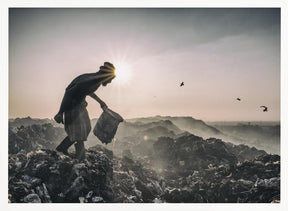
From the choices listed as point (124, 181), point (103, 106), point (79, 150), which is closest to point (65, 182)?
point (79, 150)

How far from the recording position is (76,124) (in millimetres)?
3289

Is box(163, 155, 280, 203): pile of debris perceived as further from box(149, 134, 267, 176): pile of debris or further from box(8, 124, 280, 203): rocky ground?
box(149, 134, 267, 176): pile of debris

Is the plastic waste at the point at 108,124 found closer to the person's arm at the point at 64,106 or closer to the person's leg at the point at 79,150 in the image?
the person's leg at the point at 79,150

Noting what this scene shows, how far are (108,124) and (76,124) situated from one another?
0.57 meters

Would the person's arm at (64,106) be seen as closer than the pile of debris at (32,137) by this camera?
Yes

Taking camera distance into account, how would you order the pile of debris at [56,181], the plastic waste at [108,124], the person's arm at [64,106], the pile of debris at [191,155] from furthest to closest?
the pile of debris at [191,155]
the plastic waste at [108,124]
the person's arm at [64,106]
the pile of debris at [56,181]

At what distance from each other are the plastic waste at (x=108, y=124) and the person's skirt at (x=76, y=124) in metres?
0.29

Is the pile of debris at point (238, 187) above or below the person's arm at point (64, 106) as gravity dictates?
below

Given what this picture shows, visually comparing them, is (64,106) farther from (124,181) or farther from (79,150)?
(124,181)

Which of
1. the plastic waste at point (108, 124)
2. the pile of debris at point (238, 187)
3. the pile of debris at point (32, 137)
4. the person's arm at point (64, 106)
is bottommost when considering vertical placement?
the pile of debris at point (238, 187)

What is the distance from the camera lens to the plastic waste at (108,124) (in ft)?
11.0

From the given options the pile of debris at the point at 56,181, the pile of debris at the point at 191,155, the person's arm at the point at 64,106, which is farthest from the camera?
the pile of debris at the point at 191,155

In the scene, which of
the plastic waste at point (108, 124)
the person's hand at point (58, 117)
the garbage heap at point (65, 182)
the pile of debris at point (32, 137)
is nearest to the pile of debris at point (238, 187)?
the garbage heap at point (65, 182)
